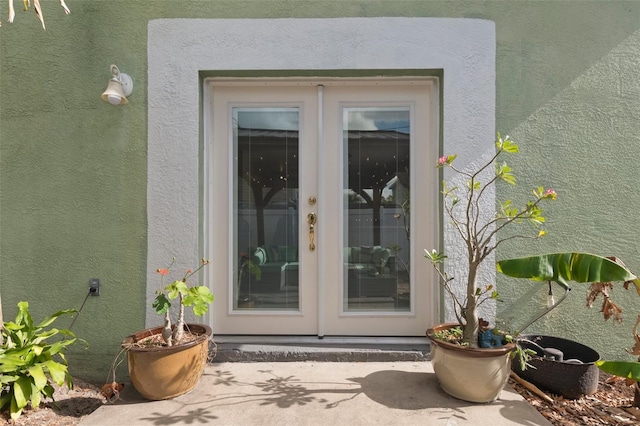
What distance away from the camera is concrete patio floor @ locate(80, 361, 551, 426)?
238 centimetres

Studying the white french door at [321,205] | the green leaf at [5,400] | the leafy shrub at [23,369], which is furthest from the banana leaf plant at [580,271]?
the green leaf at [5,400]

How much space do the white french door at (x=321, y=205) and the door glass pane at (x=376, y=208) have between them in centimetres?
1

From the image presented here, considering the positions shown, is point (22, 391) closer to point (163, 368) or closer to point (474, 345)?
point (163, 368)

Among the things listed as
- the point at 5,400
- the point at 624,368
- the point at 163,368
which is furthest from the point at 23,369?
the point at 624,368

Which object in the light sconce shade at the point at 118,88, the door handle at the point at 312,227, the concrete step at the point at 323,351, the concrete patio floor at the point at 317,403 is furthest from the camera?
the door handle at the point at 312,227

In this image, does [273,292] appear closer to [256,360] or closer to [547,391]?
[256,360]

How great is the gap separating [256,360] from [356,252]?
4.54 ft

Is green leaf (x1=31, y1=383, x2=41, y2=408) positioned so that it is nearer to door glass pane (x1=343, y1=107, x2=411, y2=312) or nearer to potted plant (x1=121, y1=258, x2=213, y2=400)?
potted plant (x1=121, y1=258, x2=213, y2=400)

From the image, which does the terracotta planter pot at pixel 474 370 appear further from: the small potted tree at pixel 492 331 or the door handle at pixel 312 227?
the door handle at pixel 312 227

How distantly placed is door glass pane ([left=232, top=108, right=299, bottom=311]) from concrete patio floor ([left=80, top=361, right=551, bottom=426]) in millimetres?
757

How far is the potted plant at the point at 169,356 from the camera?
100 inches

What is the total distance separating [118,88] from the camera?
301 cm

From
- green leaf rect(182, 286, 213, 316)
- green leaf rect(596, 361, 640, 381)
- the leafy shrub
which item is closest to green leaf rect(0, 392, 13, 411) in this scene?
the leafy shrub

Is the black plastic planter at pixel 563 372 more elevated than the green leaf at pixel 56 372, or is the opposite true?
the green leaf at pixel 56 372
